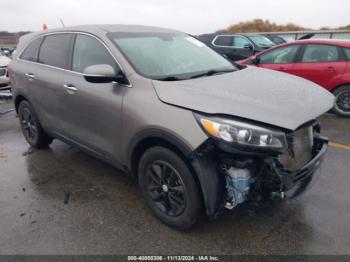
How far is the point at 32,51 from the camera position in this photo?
4.36 m

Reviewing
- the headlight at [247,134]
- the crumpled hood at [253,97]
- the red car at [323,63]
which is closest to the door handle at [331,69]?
the red car at [323,63]

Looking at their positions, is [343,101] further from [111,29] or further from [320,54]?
[111,29]

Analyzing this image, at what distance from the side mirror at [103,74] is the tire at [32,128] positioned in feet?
6.29

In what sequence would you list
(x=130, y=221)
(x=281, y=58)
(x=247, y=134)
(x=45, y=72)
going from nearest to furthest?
(x=247, y=134)
(x=130, y=221)
(x=45, y=72)
(x=281, y=58)

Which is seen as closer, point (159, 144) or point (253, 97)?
point (253, 97)

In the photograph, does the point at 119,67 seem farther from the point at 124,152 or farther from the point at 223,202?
the point at 223,202

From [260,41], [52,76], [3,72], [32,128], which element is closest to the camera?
[52,76]

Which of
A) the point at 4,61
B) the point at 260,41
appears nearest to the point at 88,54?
the point at 4,61

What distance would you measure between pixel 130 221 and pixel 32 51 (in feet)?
9.64

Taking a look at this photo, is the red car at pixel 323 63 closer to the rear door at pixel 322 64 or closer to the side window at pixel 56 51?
the rear door at pixel 322 64

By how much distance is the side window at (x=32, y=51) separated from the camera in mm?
4258

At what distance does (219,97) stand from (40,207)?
7.11 ft

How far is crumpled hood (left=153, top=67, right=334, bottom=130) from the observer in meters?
2.23

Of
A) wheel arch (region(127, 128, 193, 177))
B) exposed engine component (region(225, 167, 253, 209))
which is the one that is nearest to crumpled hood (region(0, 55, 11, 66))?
wheel arch (region(127, 128, 193, 177))
